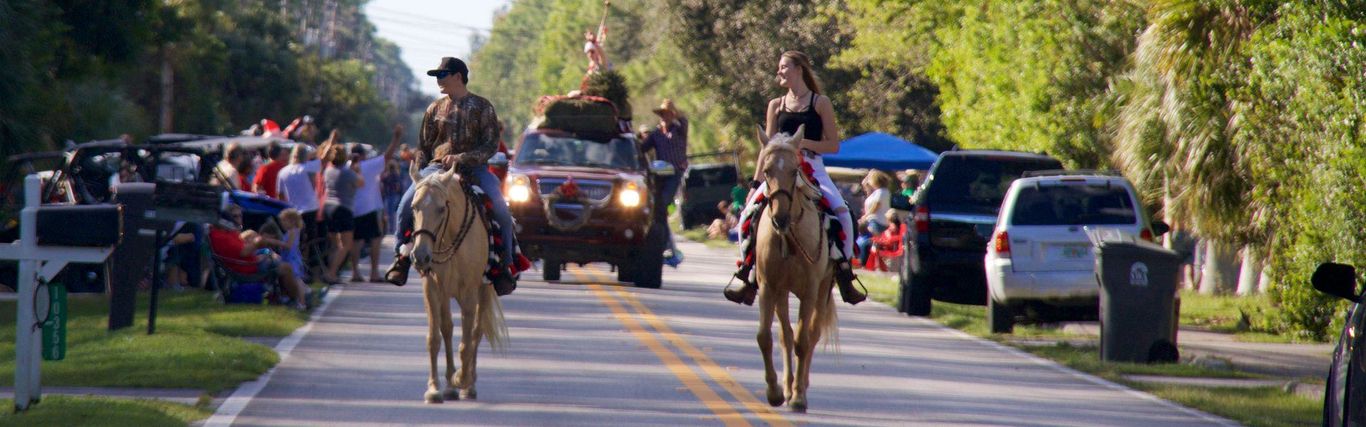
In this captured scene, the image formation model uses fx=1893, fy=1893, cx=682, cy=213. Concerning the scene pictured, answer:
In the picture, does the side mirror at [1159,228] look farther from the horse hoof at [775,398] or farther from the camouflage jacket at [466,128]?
the camouflage jacket at [466,128]

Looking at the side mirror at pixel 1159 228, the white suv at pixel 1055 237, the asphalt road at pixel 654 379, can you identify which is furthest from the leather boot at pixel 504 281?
the side mirror at pixel 1159 228

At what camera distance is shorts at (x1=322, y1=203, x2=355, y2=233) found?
79.8 feet

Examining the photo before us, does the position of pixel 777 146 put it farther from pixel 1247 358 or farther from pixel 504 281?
pixel 1247 358

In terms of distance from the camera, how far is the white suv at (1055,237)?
18.7m

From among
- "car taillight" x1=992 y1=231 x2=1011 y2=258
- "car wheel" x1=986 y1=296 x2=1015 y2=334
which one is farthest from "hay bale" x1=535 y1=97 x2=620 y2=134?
"car taillight" x1=992 y1=231 x2=1011 y2=258

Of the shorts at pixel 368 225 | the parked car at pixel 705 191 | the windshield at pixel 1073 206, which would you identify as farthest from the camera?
the parked car at pixel 705 191

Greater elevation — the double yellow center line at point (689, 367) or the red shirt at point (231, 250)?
the red shirt at point (231, 250)

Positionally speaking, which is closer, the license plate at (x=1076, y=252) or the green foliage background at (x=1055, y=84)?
the green foliage background at (x=1055, y=84)

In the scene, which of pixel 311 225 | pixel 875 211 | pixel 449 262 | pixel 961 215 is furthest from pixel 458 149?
pixel 875 211

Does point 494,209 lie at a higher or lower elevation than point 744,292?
higher

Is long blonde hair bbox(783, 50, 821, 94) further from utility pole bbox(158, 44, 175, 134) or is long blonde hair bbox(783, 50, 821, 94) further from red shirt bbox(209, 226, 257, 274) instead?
utility pole bbox(158, 44, 175, 134)

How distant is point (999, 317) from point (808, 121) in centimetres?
771

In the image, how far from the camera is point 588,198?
80.8 ft

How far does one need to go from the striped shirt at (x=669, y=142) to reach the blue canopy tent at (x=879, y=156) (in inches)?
214
